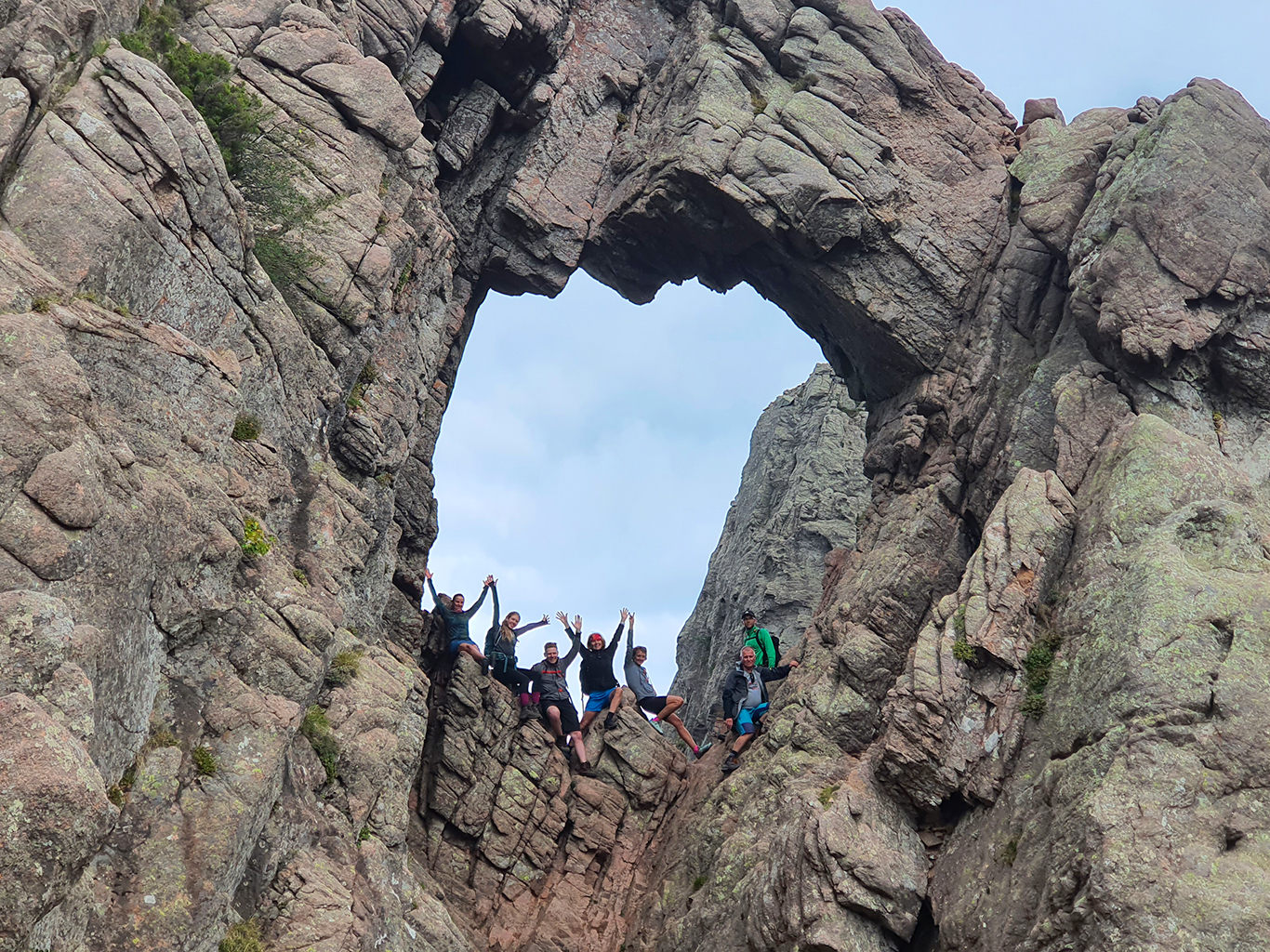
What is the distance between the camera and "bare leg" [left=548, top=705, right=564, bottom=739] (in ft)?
112

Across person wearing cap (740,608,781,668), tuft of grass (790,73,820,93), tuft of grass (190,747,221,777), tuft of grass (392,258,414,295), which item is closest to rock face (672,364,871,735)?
person wearing cap (740,608,781,668)

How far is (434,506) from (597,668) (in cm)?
959

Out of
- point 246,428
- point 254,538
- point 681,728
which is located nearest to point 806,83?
point 681,728

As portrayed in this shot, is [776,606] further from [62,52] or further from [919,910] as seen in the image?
[62,52]

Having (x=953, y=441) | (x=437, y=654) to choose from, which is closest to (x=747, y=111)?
(x=953, y=441)

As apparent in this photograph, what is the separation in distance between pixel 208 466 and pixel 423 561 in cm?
1765

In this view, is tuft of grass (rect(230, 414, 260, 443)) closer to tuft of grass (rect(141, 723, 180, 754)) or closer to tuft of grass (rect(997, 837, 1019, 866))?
tuft of grass (rect(141, 723, 180, 754))

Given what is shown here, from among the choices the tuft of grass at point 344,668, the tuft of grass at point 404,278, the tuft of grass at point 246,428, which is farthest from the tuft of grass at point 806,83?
the tuft of grass at point 344,668

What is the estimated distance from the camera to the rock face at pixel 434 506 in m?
16.7

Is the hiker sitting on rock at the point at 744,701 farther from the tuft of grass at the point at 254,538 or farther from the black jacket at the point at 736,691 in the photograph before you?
the tuft of grass at the point at 254,538

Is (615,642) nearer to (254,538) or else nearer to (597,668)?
(597,668)

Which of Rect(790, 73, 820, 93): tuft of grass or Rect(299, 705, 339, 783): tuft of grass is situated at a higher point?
Rect(790, 73, 820, 93): tuft of grass

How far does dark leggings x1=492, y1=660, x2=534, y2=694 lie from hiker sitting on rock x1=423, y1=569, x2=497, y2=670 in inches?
29.0

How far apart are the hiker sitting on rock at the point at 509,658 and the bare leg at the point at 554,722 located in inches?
23.4
